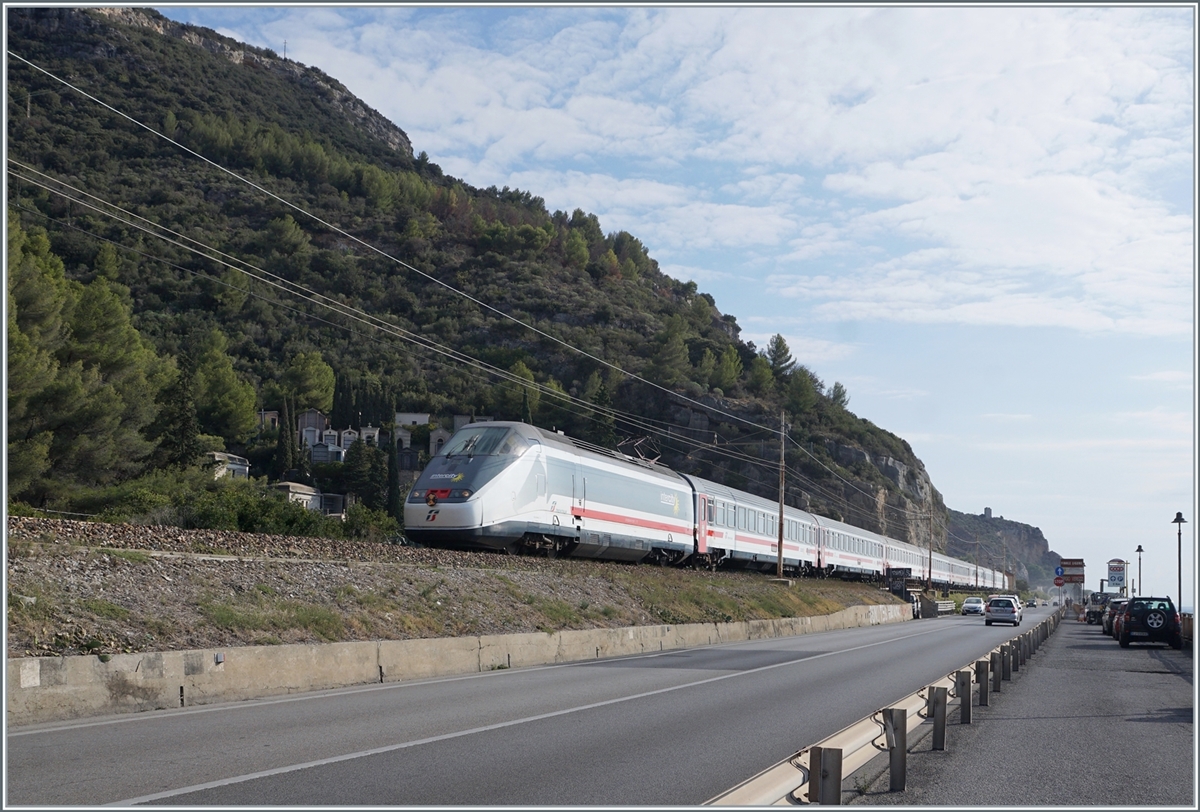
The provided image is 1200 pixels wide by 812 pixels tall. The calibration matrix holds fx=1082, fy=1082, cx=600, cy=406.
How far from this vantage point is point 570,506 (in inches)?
1168

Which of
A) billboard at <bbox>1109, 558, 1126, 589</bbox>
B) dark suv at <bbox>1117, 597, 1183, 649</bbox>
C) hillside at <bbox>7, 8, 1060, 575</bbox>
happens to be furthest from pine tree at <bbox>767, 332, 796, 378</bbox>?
dark suv at <bbox>1117, 597, 1183, 649</bbox>

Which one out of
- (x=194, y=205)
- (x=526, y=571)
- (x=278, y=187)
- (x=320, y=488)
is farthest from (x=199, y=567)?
(x=278, y=187)

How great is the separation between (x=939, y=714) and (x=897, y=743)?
230cm

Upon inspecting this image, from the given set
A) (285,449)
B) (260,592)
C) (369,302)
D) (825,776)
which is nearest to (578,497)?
(260,592)

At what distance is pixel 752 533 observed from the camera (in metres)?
47.6

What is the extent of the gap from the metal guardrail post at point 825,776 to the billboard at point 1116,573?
3510 inches

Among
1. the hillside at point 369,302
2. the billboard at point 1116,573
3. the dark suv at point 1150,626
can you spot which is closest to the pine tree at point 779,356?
the hillside at point 369,302

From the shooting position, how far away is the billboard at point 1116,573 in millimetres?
85750

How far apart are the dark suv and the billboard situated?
5823 cm

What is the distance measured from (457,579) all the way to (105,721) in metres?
11.3

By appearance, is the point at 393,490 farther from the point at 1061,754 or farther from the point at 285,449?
the point at 1061,754

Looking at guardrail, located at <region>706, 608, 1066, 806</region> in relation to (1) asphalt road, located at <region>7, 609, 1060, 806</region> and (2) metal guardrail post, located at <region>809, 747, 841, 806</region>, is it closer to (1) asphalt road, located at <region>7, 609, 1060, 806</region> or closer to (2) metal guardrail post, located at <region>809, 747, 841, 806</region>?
(2) metal guardrail post, located at <region>809, 747, 841, 806</region>

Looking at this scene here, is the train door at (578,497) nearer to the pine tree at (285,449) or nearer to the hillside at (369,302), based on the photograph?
the hillside at (369,302)

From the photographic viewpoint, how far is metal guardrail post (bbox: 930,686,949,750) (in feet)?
32.8
